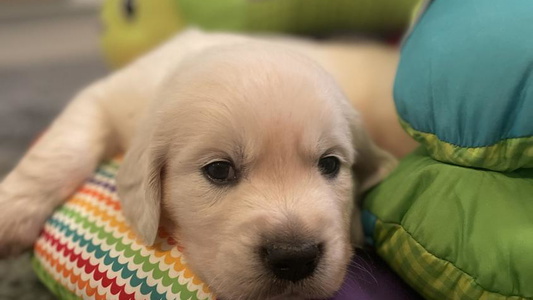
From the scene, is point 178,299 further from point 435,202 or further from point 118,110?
point 118,110

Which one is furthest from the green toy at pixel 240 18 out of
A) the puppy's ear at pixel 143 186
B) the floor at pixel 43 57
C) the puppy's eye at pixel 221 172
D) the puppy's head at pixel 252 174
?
the puppy's eye at pixel 221 172

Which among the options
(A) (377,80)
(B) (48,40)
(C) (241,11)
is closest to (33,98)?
(B) (48,40)

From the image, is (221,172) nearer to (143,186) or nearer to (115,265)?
(143,186)

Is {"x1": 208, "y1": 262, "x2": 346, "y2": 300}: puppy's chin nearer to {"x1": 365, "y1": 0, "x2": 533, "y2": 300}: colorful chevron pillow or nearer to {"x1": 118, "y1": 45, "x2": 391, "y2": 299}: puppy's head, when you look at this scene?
{"x1": 118, "y1": 45, "x2": 391, "y2": 299}: puppy's head

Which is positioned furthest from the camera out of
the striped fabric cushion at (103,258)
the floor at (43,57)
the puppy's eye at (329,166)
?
the floor at (43,57)

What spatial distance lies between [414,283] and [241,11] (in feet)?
4.38

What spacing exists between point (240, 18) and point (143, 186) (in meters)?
1.11

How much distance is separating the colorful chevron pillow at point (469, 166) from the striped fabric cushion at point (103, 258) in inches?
18.0

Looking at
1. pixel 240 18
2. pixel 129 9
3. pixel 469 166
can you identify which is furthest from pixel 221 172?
pixel 129 9

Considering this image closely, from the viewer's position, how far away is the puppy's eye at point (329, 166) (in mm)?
1448

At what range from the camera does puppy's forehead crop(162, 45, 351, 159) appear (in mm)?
1345

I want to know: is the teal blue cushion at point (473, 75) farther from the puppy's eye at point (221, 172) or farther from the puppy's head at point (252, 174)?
the puppy's eye at point (221, 172)

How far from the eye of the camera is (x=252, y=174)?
4.48 ft

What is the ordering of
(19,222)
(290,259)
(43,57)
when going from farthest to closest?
(43,57) → (19,222) → (290,259)
